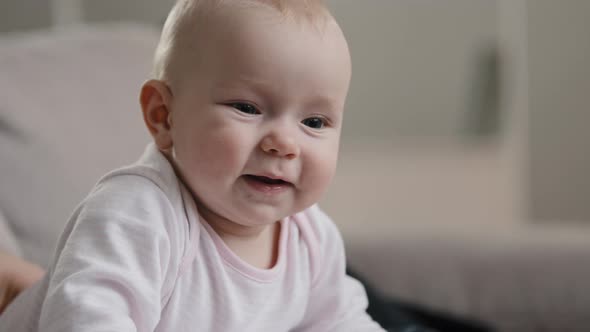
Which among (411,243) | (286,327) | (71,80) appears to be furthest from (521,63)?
(286,327)

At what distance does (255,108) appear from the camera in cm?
80

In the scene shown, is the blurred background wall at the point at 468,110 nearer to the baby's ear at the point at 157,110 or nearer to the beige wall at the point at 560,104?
the beige wall at the point at 560,104

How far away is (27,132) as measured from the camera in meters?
1.21

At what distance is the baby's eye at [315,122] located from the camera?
834 mm

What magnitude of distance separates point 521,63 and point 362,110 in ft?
2.12

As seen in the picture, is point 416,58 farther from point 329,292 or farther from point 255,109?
point 255,109

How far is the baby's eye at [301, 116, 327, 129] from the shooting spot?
0.83 metres

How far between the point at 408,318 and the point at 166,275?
62 cm

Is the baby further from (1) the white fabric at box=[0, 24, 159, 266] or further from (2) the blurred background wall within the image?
(2) the blurred background wall

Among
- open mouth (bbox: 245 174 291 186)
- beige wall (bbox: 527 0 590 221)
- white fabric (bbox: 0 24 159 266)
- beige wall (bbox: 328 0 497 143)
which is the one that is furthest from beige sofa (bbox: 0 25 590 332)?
beige wall (bbox: 328 0 497 143)

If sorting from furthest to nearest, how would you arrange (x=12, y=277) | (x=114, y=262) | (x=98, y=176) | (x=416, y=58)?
(x=416, y=58)
(x=98, y=176)
(x=12, y=277)
(x=114, y=262)

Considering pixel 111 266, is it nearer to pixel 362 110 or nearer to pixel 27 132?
pixel 27 132

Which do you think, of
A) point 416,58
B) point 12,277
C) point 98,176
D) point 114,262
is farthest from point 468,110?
point 114,262

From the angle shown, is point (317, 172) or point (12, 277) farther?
point (12, 277)
